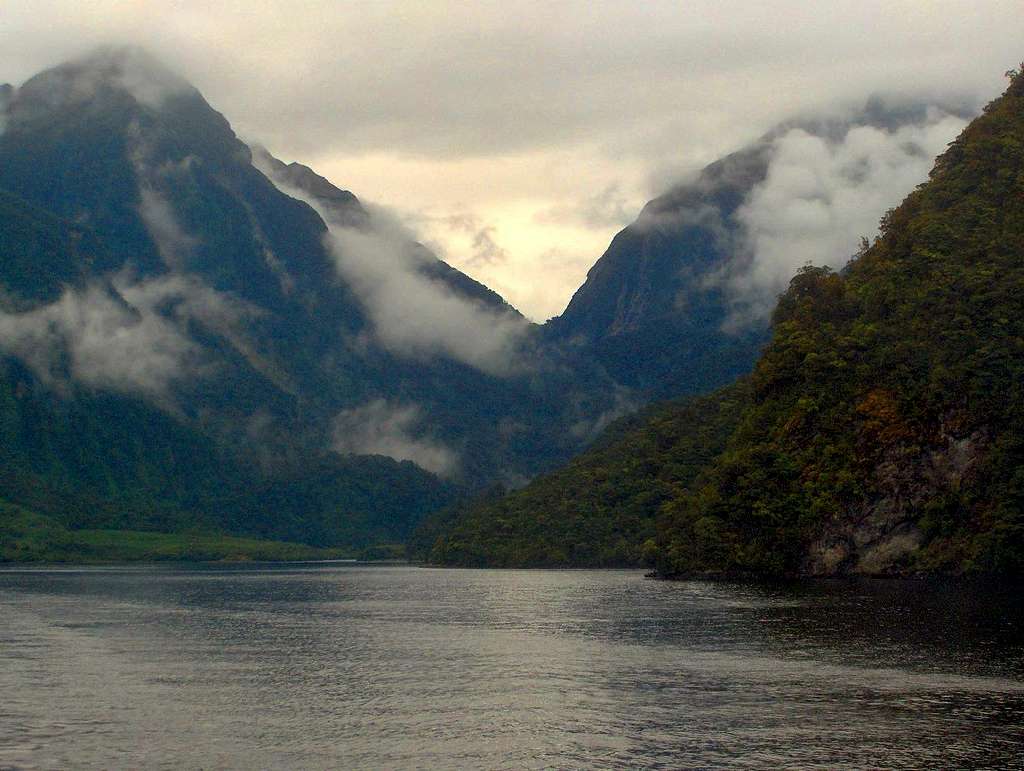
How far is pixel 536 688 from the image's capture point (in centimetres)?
8738

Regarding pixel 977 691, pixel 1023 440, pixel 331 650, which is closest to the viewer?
pixel 977 691

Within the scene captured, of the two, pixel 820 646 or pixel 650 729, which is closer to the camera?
pixel 650 729

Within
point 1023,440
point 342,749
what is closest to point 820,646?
point 342,749

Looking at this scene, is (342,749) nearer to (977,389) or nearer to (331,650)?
(331,650)

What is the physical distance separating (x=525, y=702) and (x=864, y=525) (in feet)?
408

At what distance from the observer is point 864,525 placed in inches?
7628

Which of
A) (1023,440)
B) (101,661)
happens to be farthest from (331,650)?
(1023,440)

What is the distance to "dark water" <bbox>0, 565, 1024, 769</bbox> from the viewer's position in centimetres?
6506

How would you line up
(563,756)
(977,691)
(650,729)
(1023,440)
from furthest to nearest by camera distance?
(1023,440)
(977,691)
(650,729)
(563,756)

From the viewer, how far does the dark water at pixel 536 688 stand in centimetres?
6506

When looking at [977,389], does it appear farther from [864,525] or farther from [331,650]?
[331,650]

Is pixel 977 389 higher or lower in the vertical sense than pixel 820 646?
higher

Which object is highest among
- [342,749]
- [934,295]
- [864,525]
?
[934,295]

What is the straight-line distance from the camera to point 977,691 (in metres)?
79.1
